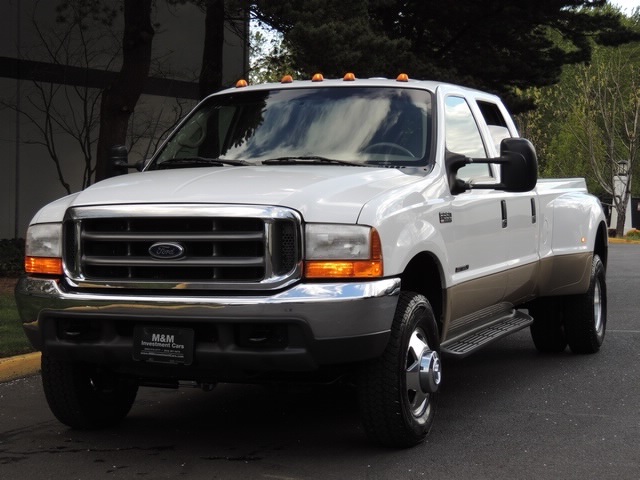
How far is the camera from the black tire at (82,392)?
20.3 ft

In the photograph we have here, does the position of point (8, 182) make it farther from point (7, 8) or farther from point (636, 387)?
point (636, 387)

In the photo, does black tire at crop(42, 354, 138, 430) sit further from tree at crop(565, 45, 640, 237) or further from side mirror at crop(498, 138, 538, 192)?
tree at crop(565, 45, 640, 237)

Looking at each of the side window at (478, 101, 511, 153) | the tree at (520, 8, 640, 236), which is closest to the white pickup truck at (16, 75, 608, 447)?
the side window at (478, 101, 511, 153)

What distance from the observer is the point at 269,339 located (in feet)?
17.8

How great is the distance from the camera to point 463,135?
739 cm

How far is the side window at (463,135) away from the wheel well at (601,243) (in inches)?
93.2

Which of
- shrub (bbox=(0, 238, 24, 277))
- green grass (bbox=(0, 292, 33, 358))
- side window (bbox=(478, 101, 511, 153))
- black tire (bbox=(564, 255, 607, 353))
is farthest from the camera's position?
shrub (bbox=(0, 238, 24, 277))

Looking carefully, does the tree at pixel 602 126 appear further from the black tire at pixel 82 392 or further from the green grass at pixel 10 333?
the black tire at pixel 82 392

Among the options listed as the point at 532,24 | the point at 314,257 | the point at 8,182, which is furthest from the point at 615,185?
the point at 314,257

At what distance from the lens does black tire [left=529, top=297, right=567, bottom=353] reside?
369 inches

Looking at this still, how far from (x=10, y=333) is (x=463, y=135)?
Answer: 4.54 metres

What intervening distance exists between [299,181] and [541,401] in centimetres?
261

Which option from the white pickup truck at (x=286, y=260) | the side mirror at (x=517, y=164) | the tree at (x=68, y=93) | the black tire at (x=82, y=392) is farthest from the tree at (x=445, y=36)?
the black tire at (x=82, y=392)

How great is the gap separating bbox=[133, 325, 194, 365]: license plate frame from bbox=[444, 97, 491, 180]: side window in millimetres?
2332
